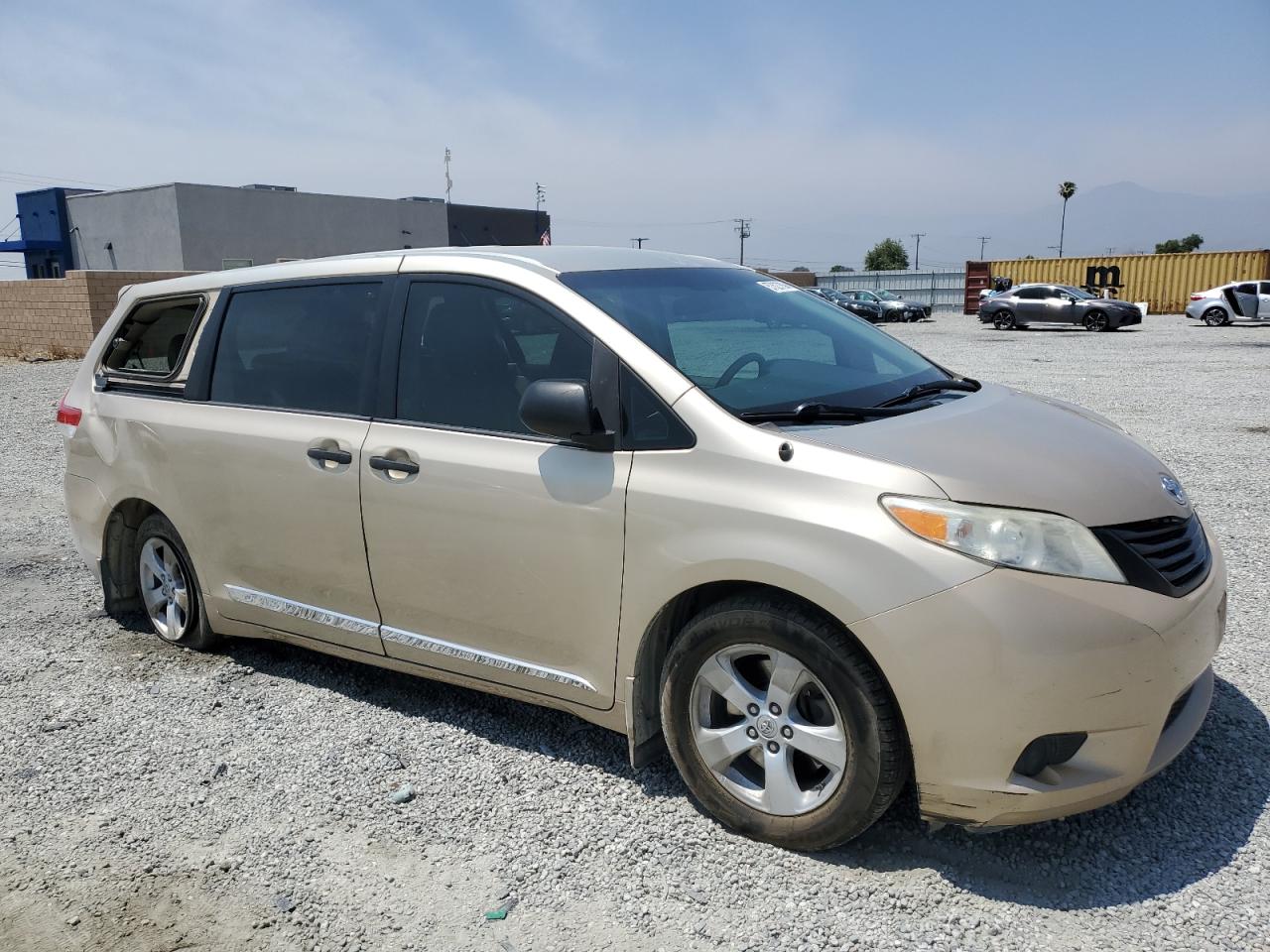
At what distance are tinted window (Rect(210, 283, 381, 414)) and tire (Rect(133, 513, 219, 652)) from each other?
0.80 m

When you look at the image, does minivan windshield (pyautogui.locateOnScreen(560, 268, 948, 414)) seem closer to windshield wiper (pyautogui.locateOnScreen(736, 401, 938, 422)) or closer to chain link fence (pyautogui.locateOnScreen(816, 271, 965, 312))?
windshield wiper (pyautogui.locateOnScreen(736, 401, 938, 422))

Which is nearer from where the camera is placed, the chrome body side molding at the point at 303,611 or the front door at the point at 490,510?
the front door at the point at 490,510

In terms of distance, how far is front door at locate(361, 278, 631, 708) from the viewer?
3.28 meters

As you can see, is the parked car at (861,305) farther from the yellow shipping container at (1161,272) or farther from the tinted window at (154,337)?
the tinted window at (154,337)

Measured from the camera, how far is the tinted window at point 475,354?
3504mm

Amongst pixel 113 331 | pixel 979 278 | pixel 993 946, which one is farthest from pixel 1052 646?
pixel 979 278

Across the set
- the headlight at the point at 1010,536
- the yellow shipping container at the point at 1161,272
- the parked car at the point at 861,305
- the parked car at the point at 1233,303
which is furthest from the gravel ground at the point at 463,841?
the yellow shipping container at the point at 1161,272

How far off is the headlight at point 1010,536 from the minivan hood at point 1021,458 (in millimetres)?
36

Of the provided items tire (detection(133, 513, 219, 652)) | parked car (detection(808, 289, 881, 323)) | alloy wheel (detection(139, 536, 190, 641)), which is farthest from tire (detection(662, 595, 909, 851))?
parked car (detection(808, 289, 881, 323))

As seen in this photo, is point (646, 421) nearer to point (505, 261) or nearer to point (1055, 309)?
point (505, 261)

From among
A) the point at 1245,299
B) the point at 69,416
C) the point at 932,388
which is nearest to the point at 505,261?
the point at 932,388

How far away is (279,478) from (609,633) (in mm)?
1595

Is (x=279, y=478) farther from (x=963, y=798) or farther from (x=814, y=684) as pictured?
(x=963, y=798)

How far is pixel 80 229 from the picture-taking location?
48875 millimetres
